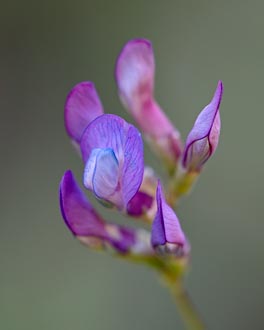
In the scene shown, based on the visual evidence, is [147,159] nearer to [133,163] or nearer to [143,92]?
[143,92]

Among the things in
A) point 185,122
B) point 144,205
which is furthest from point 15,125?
point 144,205

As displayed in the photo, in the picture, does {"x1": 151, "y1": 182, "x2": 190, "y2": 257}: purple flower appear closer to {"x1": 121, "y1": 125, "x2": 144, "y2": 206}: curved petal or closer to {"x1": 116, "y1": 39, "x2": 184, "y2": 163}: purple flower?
{"x1": 121, "y1": 125, "x2": 144, "y2": 206}: curved petal

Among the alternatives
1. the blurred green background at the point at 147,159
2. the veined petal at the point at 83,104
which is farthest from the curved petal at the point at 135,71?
the blurred green background at the point at 147,159

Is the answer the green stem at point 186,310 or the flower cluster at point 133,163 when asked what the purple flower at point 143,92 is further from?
the green stem at point 186,310

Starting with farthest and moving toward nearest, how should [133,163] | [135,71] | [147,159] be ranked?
1. [147,159]
2. [135,71]
3. [133,163]

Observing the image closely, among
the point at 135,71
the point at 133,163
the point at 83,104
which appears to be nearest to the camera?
the point at 133,163

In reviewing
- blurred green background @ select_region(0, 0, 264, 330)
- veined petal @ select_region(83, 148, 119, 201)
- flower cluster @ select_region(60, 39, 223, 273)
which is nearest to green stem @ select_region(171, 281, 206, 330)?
flower cluster @ select_region(60, 39, 223, 273)

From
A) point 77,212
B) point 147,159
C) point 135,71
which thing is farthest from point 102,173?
point 147,159
